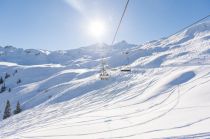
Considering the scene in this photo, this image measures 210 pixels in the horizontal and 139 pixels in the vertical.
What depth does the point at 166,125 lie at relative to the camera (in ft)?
52.7

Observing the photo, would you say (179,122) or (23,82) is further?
(23,82)

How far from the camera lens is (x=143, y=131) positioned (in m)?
15.6

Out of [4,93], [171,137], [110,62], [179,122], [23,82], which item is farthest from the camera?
[110,62]

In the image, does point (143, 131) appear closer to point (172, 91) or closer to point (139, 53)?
point (172, 91)

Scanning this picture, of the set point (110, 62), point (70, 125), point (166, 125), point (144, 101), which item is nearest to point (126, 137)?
point (166, 125)

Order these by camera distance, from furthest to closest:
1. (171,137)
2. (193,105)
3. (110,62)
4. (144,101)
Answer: (110,62) → (144,101) → (193,105) → (171,137)

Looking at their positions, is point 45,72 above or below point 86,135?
above

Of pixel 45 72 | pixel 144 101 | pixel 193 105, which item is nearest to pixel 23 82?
pixel 45 72

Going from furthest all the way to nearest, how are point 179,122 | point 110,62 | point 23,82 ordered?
point 110,62
point 23,82
point 179,122

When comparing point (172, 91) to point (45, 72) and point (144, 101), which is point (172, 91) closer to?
point (144, 101)

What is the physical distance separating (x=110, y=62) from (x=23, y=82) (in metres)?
51.2

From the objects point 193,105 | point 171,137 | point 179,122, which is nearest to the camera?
point 171,137

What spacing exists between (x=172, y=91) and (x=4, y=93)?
97.9 meters

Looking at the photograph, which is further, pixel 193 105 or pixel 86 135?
pixel 193 105
